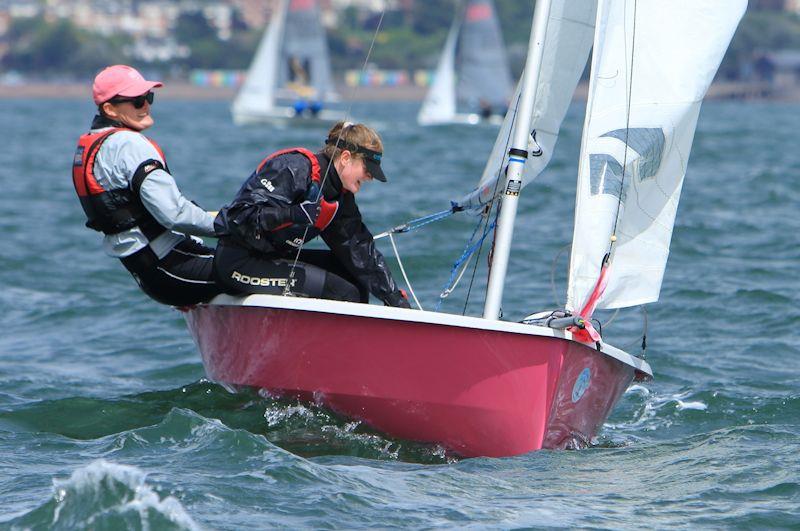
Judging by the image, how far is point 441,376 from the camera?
456cm

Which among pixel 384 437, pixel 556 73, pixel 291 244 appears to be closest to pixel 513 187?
pixel 556 73

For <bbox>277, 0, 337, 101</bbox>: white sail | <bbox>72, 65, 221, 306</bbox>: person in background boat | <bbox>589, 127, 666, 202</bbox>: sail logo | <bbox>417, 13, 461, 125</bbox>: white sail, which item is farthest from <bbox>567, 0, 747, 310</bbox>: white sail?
<bbox>417, 13, 461, 125</bbox>: white sail

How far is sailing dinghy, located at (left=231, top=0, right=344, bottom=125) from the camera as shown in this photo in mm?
34500

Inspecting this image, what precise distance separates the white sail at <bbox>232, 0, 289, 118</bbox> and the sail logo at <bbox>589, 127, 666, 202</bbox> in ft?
96.9

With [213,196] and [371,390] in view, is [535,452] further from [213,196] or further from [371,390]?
[213,196]

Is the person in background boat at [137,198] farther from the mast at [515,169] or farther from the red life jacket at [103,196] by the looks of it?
the mast at [515,169]

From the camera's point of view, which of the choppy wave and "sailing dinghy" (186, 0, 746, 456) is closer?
the choppy wave

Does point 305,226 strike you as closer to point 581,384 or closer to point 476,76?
point 581,384

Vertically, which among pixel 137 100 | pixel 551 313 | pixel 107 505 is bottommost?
pixel 107 505

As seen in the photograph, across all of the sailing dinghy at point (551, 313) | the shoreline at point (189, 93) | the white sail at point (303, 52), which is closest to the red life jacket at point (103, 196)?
the sailing dinghy at point (551, 313)

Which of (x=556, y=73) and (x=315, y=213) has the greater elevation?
(x=556, y=73)

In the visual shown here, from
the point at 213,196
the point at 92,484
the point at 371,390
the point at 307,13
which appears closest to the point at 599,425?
the point at 371,390

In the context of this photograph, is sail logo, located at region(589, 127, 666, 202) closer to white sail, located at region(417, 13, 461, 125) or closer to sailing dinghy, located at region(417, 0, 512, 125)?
sailing dinghy, located at region(417, 0, 512, 125)

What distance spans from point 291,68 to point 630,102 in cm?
3085
